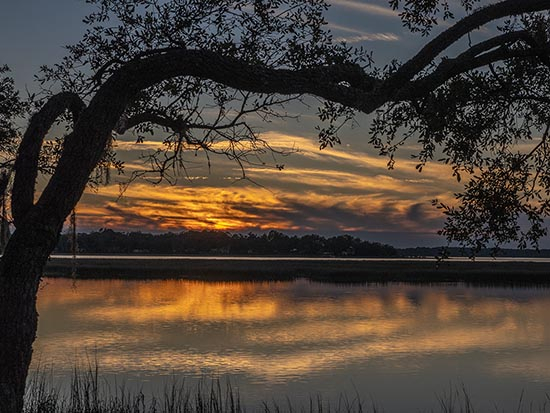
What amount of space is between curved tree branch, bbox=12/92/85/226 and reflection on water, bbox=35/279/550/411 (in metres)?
13.4

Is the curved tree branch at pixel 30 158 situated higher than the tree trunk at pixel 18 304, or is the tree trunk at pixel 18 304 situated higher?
the curved tree branch at pixel 30 158

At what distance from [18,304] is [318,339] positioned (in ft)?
81.9

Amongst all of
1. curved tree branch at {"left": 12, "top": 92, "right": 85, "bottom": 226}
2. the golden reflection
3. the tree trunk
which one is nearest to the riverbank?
the golden reflection

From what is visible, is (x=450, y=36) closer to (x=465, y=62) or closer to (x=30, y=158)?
(x=465, y=62)

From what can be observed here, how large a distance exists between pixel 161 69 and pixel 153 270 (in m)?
74.9

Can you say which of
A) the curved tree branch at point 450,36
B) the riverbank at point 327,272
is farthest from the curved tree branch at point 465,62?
the riverbank at point 327,272

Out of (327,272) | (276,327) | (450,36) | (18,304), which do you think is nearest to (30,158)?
(18,304)

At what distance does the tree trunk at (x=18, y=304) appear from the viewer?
23.3ft

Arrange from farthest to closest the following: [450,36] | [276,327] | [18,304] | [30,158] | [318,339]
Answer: [276,327] < [318,339] < [450,36] < [30,158] < [18,304]

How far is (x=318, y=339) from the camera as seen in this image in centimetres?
3114

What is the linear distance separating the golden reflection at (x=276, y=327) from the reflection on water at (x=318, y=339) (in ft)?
0.20

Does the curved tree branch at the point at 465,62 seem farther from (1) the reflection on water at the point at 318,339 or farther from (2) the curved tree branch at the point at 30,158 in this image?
(1) the reflection on water at the point at 318,339

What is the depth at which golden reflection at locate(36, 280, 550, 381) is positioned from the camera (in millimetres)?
26078

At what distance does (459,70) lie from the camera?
828 centimetres
